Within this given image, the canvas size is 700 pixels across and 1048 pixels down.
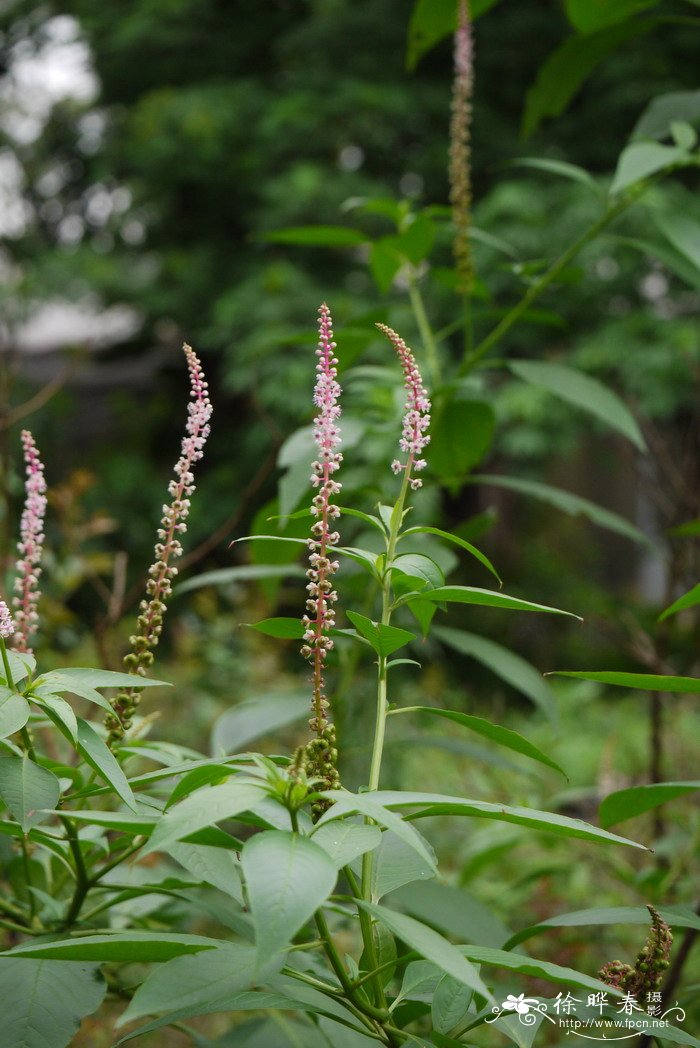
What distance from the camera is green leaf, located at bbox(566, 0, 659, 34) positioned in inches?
57.4

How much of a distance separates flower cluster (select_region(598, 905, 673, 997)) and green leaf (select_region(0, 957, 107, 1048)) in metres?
0.40

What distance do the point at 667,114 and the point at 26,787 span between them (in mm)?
1345

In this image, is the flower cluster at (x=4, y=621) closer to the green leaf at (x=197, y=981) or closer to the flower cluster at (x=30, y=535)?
the flower cluster at (x=30, y=535)

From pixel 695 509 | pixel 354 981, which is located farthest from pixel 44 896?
pixel 695 509

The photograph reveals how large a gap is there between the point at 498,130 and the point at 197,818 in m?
6.78

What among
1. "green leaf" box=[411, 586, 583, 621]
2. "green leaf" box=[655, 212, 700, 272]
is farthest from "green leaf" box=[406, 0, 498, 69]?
"green leaf" box=[411, 586, 583, 621]

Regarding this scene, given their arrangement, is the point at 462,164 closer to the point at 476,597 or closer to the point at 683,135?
the point at 683,135

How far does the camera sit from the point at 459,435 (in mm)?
1495

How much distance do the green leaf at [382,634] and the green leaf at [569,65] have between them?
3.89 ft

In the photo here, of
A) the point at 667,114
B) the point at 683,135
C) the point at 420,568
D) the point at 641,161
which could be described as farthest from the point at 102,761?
the point at 667,114

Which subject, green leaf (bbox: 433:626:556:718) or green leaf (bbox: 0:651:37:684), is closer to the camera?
Result: green leaf (bbox: 0:651:37:684)

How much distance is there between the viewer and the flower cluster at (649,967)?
76cm

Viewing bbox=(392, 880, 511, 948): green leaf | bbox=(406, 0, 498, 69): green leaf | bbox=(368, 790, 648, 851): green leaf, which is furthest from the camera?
bbox=(406, 0, 498, 69): green leaf

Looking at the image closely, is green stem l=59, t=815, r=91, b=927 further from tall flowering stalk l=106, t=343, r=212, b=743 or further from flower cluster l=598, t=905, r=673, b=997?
flower cluster l=598, t=905, r=673, b=997
